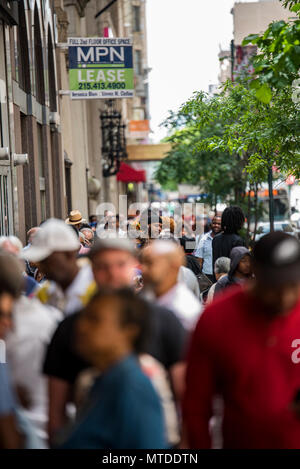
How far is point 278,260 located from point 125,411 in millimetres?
1019

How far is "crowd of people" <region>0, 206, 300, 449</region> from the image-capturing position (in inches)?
159

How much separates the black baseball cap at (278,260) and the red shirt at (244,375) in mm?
158

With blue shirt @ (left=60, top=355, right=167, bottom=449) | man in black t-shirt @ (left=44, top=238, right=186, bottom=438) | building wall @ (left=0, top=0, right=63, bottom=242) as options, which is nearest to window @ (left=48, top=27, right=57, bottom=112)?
building wall @ (left=0, top=0, right=63, bottom=242)

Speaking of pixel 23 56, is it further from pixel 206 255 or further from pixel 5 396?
pixel 5 396

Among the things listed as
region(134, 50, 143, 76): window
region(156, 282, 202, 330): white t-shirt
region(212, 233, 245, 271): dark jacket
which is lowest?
region(212, 233, 245, 271): dark jacket

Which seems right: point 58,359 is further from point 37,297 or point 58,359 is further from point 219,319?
point 37,297

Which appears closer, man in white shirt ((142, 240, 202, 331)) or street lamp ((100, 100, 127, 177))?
man in white shirt ((142, 240, 202, 331))

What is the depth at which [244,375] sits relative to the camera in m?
4.16

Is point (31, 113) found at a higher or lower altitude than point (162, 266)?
higher

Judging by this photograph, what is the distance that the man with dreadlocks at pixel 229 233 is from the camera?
1180 cm

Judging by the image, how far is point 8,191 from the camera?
634 inches

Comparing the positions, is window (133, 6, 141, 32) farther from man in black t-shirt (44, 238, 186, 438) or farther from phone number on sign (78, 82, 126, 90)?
man in black t-shirt (44, 238, 186, 438)

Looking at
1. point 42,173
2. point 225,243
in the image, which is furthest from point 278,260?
point 42,173

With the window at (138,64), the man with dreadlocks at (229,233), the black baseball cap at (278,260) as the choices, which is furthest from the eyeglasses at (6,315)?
the window at (138,64)
